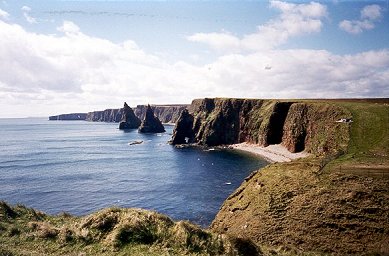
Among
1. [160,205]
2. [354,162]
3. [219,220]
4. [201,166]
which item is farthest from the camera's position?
[201,166]

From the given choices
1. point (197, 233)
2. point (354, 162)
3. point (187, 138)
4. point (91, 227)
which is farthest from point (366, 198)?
point (187, 138)

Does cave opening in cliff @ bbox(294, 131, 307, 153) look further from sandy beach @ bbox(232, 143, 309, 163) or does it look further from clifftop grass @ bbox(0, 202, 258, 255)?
clifftop grass @ bbox(0, 202, 258, 255)

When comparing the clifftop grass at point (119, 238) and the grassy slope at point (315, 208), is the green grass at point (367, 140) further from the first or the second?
the clifftop grass at point (119, 238)

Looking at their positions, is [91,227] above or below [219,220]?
above

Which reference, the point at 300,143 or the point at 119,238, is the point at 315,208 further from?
the point at 300,143

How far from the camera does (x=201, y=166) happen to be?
108 m

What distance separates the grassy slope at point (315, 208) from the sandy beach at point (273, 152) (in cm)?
6216

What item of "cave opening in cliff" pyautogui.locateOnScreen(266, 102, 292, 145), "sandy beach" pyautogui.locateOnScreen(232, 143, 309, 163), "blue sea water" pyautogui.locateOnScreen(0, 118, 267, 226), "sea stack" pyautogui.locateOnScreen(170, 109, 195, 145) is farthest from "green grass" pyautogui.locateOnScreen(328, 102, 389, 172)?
"sea stack" pyautogui.locateOnScreen(170, 109, 195, 145)

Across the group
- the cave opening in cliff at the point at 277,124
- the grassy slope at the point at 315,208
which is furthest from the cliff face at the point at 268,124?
the grassy slope at the point at 315,208

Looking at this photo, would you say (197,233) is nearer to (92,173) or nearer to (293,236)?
(293,236)

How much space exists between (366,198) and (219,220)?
689 inches

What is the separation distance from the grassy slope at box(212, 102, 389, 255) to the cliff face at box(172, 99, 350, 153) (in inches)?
1357

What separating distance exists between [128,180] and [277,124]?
76.4 metres

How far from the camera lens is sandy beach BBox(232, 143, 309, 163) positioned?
11239cm
